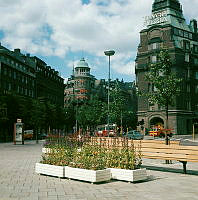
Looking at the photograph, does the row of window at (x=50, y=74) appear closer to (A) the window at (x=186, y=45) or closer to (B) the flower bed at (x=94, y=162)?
(A) the window at (x=186, y=45)

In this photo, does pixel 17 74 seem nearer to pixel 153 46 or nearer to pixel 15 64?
pixel 15 64

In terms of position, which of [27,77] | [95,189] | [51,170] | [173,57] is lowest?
[95,189]

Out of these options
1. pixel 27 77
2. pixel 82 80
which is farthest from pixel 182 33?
pixel 82 80

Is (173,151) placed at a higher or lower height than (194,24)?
lower

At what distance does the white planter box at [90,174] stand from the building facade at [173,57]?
56.3 m

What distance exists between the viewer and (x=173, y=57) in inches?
2616

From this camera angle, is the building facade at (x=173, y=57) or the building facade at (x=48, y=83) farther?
the building facade at (x=48, y=83)

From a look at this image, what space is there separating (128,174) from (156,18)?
6604 cm

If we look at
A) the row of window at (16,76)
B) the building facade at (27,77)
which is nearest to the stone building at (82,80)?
the building facade at (27,77)

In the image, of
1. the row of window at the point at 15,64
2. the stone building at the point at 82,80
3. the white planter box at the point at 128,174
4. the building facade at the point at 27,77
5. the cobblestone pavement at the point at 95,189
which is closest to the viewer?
the cobblestone pavement at the point at 95,189

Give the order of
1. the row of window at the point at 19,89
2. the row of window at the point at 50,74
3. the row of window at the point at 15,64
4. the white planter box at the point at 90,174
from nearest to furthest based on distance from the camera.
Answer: the white planter box at the point at 90,174
the row of window at the point at 19,89
the row of window at the point at 15,64
the row of window at the point at 50,74

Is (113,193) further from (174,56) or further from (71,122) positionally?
(71,122)

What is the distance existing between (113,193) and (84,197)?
2.76ft

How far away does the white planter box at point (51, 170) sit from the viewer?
984 centimetres
